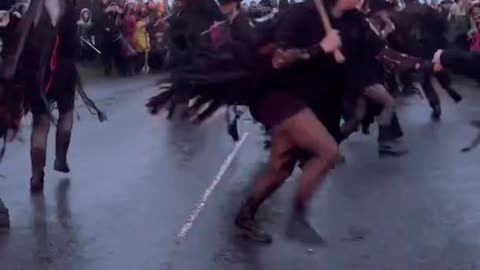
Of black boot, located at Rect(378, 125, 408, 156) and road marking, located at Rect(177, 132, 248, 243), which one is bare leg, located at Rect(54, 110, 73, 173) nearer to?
road marking, located at Rect(177, 132, 248, 243)

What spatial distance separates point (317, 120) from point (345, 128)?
2463mm

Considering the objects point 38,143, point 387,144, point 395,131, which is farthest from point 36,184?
point 395,131

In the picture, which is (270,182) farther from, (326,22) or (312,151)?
(326,22)

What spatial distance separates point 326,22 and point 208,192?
3.10 meters

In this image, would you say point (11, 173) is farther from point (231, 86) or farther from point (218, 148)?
point (231, 86)

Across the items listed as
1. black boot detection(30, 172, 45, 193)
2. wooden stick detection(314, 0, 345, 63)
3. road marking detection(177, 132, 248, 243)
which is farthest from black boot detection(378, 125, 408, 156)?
wooden stick detection(314, 0, 345, 63)

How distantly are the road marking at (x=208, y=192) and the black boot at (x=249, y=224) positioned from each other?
423 mm

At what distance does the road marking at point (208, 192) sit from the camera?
8.35 meters

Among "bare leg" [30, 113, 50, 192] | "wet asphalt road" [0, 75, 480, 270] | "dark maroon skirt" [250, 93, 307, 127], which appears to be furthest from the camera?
"bare leg" [30, 113, 50, 192]

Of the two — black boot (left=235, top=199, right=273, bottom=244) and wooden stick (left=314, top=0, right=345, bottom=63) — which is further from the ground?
wooden stick (left=314, top=0, right=345, bottom=63)

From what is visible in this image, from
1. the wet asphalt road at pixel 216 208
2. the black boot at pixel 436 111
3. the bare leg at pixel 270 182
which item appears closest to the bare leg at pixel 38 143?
the wet asphalt road at pixel 216 208

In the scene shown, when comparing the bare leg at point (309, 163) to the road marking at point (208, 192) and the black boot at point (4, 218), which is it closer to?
the road marking at point (208, 192)

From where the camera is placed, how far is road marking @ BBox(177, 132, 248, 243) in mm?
8352

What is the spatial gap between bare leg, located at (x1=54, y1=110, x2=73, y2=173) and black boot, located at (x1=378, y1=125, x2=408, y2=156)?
360cm
